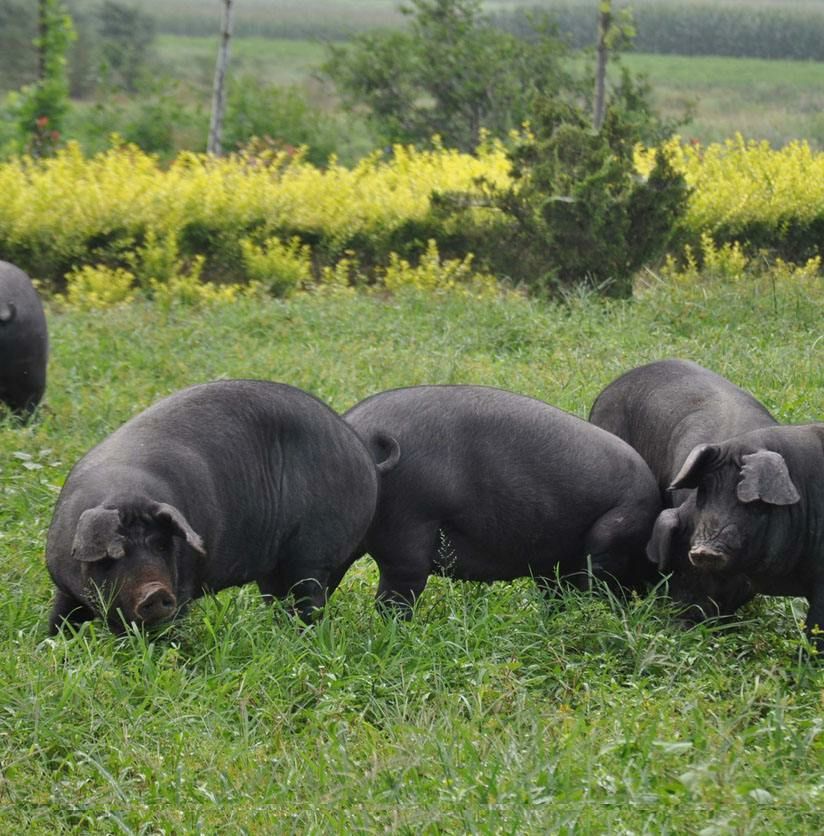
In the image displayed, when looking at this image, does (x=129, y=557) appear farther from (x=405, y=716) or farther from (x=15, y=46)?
(x=15, y=46)

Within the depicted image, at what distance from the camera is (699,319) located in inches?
399

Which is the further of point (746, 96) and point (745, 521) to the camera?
point (746, 96)

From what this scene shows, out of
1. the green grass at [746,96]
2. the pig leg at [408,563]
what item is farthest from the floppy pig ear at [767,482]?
the green grass at [746,96]

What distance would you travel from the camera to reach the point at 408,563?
541 cm

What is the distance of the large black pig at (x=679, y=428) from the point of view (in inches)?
208

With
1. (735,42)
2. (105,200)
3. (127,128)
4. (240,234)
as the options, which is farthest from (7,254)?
(735,42)

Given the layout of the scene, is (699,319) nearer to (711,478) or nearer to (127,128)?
(711,478)

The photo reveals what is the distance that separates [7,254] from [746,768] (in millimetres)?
11241

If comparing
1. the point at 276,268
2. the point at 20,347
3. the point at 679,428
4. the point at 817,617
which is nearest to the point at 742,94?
the point at 276,268

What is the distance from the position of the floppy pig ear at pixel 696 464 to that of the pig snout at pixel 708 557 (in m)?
0.26

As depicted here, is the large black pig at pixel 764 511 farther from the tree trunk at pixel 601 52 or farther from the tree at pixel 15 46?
the tree at pixel 15 46

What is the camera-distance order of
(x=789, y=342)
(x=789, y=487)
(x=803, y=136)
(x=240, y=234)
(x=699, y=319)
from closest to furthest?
(x=789, y=487) → (x=789, y=342) → (x=699, y=319) → (x=240, y=234) → (x=803, y=136)

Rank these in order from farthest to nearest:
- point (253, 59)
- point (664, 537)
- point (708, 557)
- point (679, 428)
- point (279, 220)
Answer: point (253, 59), point (279, 220), point (679, 428), point (664, 537), point (708, 557)

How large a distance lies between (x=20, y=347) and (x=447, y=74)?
1249 cm
